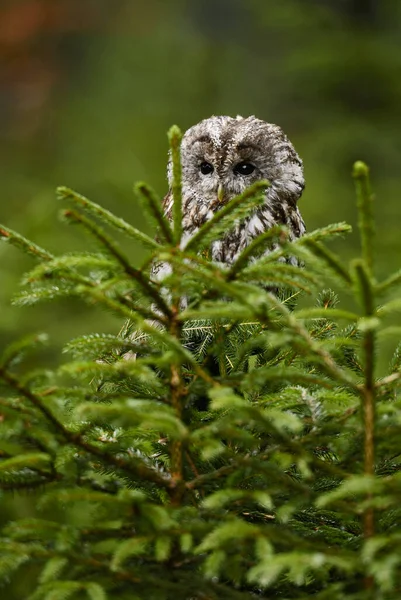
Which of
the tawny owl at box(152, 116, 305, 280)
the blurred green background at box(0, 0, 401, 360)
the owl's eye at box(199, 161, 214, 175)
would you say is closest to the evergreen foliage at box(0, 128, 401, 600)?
the tawny owl at box(152, 116, 305, 280)

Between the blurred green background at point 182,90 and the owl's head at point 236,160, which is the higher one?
the blurred green background at point 182,90

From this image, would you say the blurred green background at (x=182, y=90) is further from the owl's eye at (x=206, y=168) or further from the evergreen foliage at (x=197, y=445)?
the evergreen foliage at (x=197, y=445)

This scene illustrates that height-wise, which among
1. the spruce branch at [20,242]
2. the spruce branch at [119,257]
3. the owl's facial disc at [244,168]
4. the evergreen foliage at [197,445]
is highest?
the owl's facial disc at [244,168]

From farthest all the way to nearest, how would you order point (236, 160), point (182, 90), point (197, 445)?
point (182, 90)
point (236, 160)
point (197, 445)

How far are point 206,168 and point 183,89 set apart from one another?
4072 mm

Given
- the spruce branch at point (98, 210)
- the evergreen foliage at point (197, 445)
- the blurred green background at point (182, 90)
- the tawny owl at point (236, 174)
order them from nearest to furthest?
the evergreen foliage at point (197, 445), the spruce branch at point (98, 210), the tawny owl at point (236, 174), the blurred green background at point (182, 90)

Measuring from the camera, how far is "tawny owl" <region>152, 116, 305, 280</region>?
8.79 feet

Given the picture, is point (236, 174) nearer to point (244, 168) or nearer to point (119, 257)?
point (244, 168)

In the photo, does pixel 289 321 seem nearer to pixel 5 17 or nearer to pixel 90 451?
pixel 90 451

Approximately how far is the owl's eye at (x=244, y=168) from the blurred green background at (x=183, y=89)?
1.74m

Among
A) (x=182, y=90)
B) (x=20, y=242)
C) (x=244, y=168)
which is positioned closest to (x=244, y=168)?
(x=244, y=168)

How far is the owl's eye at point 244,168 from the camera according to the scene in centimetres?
272

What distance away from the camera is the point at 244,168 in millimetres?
2734

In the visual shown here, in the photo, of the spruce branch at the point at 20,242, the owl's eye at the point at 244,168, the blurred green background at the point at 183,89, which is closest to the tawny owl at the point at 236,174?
the owl's eye at the point at 244,168
